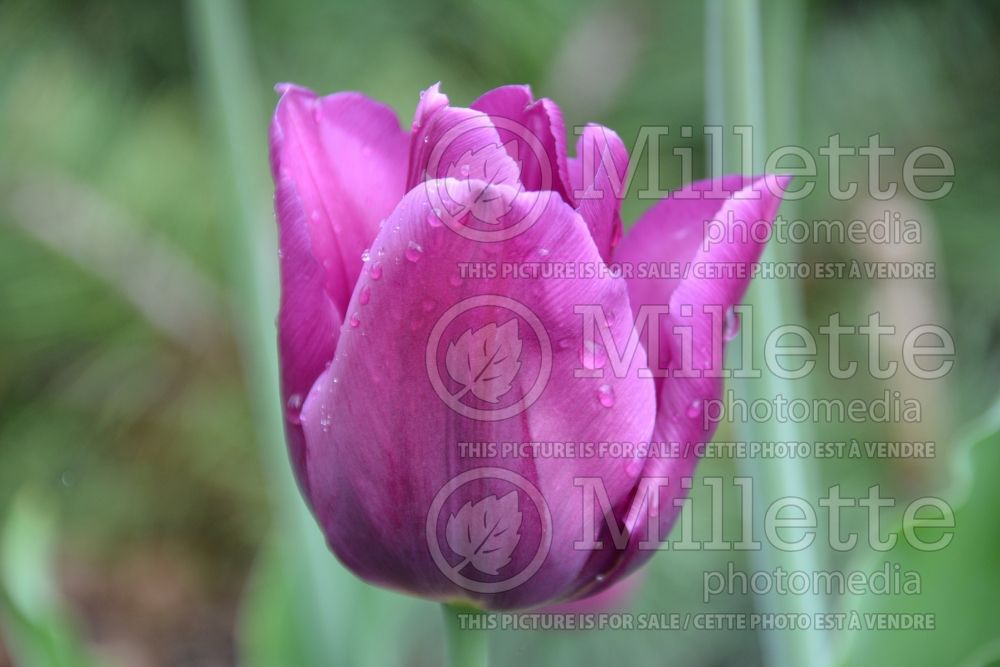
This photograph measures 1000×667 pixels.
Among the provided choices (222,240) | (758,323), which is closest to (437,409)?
(758,323)

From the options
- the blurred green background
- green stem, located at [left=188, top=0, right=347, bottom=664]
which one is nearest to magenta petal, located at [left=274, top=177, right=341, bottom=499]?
green stem, located at [left=188, top=0, right=347, bottom=664]

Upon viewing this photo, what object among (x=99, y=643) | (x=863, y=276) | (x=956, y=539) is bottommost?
(x=99, y=643)

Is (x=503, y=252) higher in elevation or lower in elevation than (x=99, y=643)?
higher

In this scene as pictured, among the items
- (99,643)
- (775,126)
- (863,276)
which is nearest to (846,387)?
(863,276)

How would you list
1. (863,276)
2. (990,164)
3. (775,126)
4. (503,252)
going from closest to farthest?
(503,252)
(775,126)
(863,276)
(990,164)

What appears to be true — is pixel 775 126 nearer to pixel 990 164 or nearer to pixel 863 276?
pixel 863 276

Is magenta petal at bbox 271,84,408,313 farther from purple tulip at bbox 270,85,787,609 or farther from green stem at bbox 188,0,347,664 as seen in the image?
green stem at bbox 188,0,347,664

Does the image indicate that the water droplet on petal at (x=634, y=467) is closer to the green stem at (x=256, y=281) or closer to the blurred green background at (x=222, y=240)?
the green stem at (x=256, y=281)
